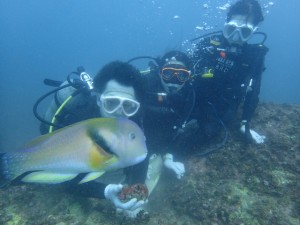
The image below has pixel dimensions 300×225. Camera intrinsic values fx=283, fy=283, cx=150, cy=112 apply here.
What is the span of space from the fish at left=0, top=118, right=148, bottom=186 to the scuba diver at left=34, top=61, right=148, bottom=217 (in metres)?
1.55

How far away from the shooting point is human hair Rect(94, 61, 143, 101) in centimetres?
396

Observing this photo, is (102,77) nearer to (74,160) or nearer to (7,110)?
(74,160)

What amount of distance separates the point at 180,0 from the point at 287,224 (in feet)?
377

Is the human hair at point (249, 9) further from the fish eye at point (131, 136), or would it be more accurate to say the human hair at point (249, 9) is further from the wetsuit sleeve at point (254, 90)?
the fish eye at point (131, 136)

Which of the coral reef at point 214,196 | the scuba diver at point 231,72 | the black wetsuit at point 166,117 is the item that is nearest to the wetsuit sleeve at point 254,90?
the scuba diver at point 231,72

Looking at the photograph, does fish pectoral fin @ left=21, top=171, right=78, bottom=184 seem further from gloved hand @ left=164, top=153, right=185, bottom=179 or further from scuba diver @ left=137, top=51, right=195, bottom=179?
gloved hand @ left=164, top=153, right=185, bottom=179

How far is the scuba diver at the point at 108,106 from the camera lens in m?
3.63

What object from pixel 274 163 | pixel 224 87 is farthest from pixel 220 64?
pixel 274 163

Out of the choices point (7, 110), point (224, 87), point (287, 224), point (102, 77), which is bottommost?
point (7, 110)

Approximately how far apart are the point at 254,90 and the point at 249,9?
225 cm

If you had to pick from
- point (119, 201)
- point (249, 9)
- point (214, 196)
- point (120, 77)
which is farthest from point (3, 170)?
point (249, 9)

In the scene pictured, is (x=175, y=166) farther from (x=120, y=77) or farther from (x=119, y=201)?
(x=120, y=77)

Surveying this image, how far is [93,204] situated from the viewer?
156 inches

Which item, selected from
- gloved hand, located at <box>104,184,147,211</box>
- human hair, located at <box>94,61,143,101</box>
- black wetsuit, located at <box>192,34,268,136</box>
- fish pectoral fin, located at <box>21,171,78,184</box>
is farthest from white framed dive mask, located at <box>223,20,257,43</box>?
fish pectoral fin, located at <box>21,171,78,184</box>
